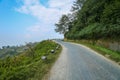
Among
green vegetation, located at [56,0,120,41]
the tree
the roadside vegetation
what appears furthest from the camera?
the tree

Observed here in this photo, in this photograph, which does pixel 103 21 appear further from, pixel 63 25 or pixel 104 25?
pixel 63 25

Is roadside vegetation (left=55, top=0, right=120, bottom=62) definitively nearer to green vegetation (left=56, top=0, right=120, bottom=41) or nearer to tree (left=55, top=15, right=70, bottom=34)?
green vegetation (left=56, top=0, right=120, bottom=41)

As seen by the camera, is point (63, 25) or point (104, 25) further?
point (63, 25)

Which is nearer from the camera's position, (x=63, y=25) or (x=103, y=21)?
(x=103, y=21)

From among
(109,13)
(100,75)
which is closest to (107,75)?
(100,75)

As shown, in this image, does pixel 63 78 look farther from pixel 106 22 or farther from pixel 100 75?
pixel 106 22

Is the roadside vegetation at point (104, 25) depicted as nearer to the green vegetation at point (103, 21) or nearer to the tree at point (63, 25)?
the green vegetation at point (103, 21)

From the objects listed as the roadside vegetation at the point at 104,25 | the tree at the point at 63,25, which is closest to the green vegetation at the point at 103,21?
the roadside vegetation at the point at 104,25

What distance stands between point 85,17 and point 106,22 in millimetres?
21834

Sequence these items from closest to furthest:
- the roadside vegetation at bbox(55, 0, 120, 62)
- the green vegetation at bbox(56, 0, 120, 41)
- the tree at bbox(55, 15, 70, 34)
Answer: the roadside vegetation at bbox(55, 0, 120, 62)
the green vegetation at bbox(56, 0, 120, 41)
the tree at bbox(55, 15, 70, 34)

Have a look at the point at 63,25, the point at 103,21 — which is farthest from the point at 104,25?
the point at 63,25

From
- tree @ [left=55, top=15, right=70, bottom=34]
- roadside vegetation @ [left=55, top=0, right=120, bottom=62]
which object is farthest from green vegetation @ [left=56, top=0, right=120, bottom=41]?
tree @ [left=55, top=15, right=70, bottom=34]

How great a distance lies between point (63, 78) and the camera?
10.7 metres

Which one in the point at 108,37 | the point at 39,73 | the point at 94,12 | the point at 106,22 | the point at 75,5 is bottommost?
the point at 39,73
